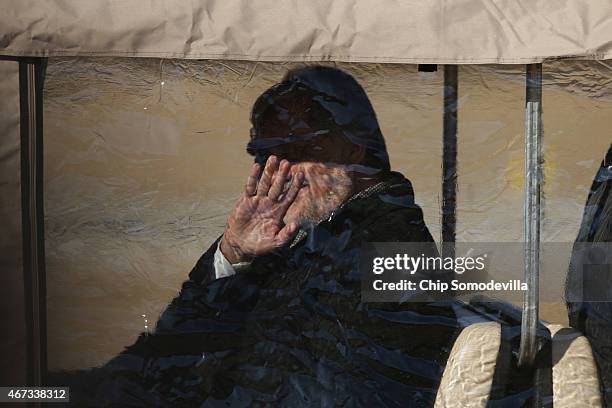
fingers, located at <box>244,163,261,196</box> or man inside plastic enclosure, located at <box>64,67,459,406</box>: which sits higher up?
fingers, located at <box>244,163,261,196</box>

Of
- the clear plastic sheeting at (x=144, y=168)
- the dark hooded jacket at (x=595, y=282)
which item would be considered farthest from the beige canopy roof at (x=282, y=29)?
the dark hooded jacket at (x=595, y=282)

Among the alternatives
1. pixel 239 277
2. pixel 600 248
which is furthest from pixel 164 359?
pixel 600 248

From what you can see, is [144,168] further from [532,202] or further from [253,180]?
[532,202]

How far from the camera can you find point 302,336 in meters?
2.69

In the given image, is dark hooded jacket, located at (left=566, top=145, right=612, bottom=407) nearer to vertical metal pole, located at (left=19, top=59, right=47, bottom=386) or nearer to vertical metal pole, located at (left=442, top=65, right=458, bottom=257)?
vertical metal pole, located at (left=442, top=65, right=458, bottom=257)

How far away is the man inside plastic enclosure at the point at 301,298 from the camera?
267 centimetres

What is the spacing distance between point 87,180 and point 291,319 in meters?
0.86

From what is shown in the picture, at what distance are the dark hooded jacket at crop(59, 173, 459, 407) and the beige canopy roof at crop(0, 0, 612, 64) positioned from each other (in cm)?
48

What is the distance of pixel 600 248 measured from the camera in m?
2.66

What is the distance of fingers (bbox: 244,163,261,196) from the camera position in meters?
2.68

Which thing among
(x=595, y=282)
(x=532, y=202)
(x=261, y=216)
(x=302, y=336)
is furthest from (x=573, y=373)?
(x=261, y=216)

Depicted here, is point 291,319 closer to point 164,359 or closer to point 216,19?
point 164,359

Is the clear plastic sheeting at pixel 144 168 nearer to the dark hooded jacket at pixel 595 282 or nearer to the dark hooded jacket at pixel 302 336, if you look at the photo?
the dark hooded jacket at pixel 302 336

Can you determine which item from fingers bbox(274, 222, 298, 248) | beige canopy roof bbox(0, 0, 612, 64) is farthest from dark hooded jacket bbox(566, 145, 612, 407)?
fingers bbox(274, 222, 298, 248)
